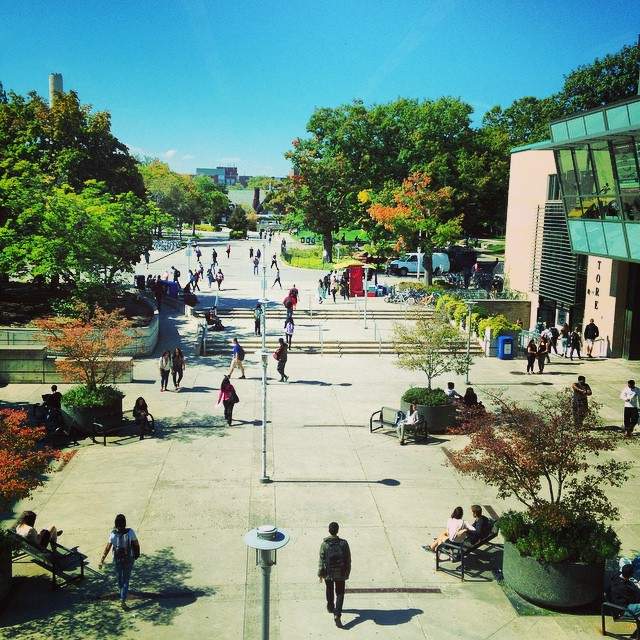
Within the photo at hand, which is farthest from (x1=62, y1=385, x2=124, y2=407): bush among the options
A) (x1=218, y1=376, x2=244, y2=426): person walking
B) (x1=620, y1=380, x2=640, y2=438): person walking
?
(x1=620, y1=380, x2=640, y2=438): person walking

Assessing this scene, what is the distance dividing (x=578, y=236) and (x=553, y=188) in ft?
30.7

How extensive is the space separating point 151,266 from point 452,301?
29.6m

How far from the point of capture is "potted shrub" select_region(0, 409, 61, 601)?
31.3 feet

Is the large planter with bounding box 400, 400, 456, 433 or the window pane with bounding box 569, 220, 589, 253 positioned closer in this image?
the large planter with bounding box 400, 400, 456, 433

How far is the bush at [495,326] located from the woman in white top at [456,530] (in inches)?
683

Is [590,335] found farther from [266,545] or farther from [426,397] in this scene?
[266,545]

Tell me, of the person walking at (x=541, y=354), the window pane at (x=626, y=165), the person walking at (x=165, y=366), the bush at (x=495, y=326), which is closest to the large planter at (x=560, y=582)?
the person walking at (x=165, y=366)

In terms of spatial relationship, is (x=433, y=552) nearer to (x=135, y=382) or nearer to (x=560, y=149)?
(x=135, y=382)

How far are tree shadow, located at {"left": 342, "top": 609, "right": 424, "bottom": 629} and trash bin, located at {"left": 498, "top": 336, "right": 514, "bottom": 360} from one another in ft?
61.4

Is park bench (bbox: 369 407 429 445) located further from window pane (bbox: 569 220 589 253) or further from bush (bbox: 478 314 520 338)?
bush (bbox: 478 314 520 338)

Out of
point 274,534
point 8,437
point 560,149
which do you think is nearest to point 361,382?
point 560,149

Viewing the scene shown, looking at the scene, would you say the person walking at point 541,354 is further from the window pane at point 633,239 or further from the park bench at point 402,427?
the park bench at point 402,427

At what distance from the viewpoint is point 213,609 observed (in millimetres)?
9625

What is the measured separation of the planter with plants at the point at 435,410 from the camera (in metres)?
18.0
